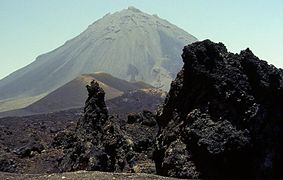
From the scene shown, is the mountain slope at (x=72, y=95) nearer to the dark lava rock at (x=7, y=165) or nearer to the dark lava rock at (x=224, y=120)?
the dark lava rock at (x=7, y=165)

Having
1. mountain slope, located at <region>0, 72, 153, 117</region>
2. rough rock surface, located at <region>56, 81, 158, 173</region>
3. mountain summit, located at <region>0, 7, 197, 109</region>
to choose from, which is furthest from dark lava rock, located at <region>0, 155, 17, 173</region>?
mountain summit, located at <region>0, 7, 197, 109</region>

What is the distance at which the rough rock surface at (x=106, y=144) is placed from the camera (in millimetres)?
13298

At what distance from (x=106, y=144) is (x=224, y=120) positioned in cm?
478

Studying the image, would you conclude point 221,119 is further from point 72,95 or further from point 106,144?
point 72,95

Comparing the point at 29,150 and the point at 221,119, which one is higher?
the point at 221,119

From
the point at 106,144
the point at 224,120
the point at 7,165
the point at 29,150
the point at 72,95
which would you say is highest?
the point at 72,95

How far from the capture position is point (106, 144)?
1412 centimetres

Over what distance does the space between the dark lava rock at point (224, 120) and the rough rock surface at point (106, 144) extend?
1939 mm

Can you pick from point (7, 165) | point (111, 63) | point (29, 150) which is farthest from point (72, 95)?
point (111, 63)

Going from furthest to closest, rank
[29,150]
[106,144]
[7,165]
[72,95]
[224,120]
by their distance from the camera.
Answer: [72,95] < [29,150] < [7,165] < [106,144] < [224,120]

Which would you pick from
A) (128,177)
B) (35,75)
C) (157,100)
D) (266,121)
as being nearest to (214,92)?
(266,121)

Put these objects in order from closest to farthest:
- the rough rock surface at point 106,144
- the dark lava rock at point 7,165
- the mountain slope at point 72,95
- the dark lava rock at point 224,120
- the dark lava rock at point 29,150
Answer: the dark lava rock at point 224,120
the rough rock surface at point 106,144
the dark lava rock at point 7,165
the dark lava rock at point 29,150
the mountain slope at point 72,95

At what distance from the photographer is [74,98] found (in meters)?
86.1

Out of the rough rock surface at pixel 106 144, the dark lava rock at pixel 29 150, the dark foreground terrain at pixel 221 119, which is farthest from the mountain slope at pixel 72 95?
the dark foreground terrain at pixel 221 119
